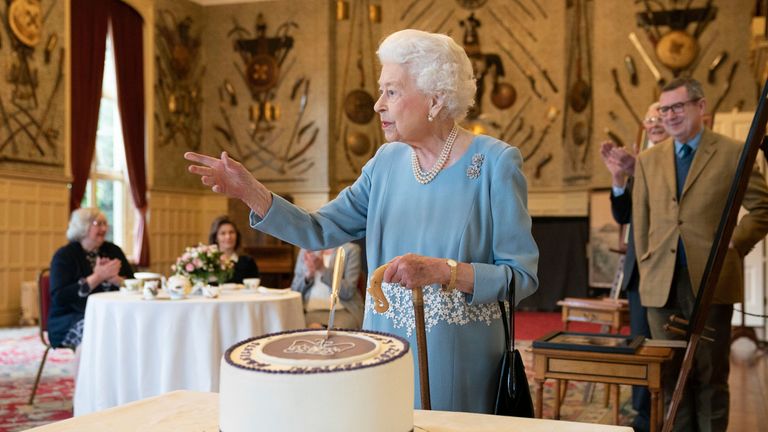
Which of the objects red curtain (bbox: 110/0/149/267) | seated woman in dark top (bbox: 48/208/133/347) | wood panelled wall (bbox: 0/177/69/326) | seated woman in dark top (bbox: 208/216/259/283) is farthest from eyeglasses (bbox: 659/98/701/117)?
red curtain (bbox: 110/0/149/267)

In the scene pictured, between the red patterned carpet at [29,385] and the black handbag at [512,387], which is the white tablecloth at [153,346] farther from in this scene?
the black handbag at [512,387]

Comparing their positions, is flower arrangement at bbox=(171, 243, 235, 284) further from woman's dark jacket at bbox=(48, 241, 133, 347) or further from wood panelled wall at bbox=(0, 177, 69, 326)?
wood panelled wall at bbox=(0, 177, 69, 326)

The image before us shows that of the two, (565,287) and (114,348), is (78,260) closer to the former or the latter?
(114,348)

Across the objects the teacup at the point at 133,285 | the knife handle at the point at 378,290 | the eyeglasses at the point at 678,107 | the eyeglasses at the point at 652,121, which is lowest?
the teacup at the point at 133,285

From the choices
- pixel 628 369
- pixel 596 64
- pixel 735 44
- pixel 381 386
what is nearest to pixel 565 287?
pixel 596 64

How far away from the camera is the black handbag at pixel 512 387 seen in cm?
168

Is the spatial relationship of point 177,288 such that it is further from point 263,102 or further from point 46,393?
point 263,102

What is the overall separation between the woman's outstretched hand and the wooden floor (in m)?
3.59

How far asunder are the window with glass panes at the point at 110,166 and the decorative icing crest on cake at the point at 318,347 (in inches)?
453

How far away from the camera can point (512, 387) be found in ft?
5.54

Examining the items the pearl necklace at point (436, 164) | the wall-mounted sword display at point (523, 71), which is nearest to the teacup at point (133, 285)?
the pearl necklace at point (436, 164)

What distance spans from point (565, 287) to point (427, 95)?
9717mm

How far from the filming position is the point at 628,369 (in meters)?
2.97

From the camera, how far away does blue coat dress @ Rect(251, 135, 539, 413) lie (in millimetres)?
1726
